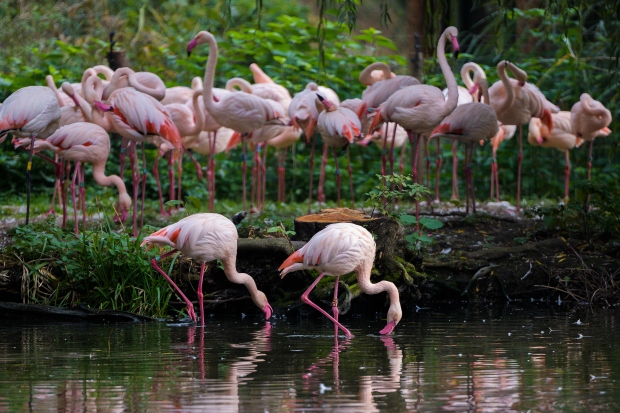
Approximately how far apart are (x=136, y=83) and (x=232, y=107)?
37.6 inches

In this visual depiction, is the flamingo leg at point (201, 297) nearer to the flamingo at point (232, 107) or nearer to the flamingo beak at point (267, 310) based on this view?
the flamingo beak at point (267, 310)

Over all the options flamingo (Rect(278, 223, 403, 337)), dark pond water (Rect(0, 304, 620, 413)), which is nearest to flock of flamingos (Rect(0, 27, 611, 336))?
flamingo (Rect(278, 223, 403, 337))

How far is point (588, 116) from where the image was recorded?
35.3 feet

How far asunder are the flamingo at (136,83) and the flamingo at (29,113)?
1.08 meters

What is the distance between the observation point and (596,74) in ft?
43.5

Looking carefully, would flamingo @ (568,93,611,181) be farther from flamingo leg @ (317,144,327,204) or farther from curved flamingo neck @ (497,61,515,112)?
flamingo leg @ (317,144,327,204)

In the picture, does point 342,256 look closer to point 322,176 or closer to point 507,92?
point 507,92

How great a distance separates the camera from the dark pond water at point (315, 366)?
3.70 m

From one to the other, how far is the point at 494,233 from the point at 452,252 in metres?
0.88

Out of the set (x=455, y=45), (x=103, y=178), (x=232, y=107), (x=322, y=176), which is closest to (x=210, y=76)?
(x=232, y=107)

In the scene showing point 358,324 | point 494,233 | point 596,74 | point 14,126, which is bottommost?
point 358,324

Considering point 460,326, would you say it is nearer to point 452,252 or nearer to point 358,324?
point 358,324

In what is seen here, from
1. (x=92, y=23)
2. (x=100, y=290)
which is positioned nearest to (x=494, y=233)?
(x=100, y=290)

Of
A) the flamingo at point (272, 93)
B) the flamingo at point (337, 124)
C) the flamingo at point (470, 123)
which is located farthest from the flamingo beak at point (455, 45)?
the flamingo at point (272, 93)
